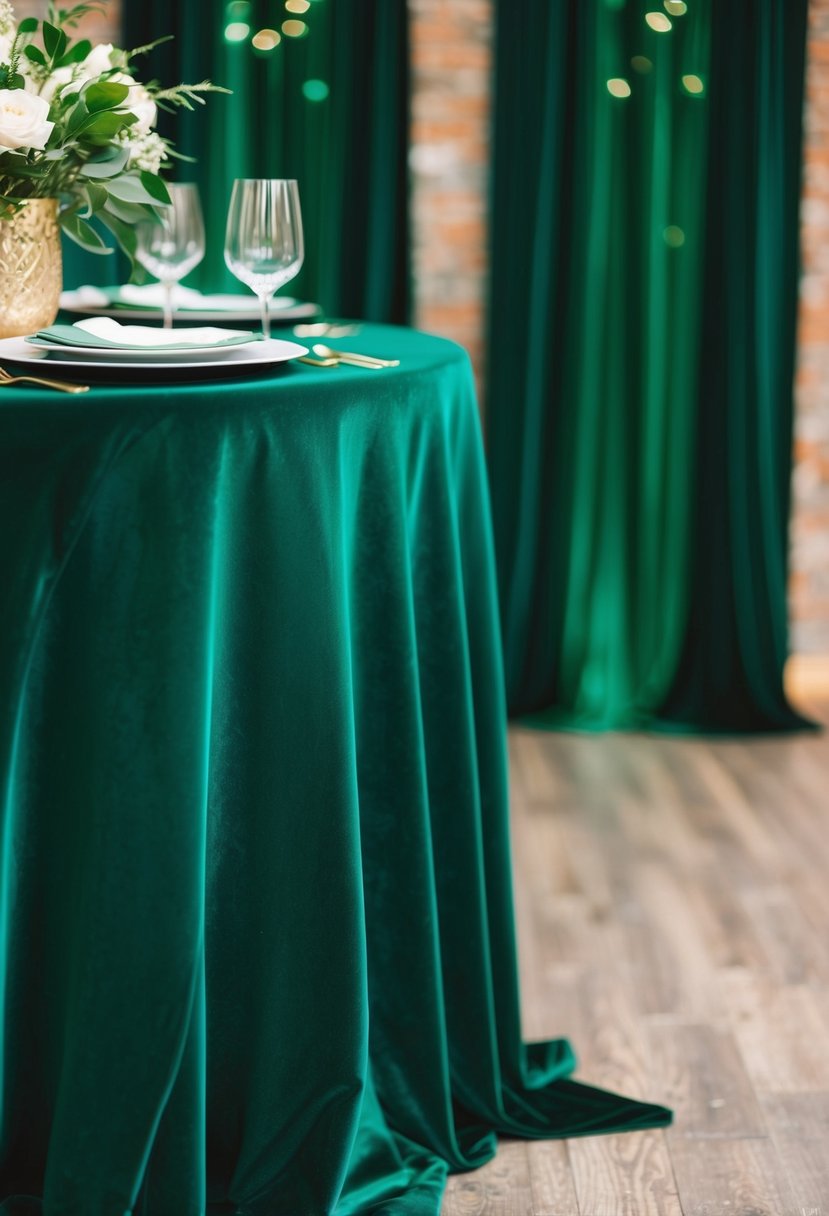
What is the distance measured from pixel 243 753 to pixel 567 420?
2150 mm

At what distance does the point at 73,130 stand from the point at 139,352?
31 cm

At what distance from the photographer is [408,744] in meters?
1.64

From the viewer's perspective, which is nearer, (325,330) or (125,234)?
(125,234)

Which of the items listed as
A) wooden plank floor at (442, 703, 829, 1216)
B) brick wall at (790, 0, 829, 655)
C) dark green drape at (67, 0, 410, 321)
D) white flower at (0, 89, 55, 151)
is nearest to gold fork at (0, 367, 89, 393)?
white flower at (0, 89, 55, 151)

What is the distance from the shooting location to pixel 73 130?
1.56 metres

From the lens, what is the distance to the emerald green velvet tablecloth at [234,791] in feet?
4.46

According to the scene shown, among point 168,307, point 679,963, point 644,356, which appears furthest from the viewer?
point 644,356

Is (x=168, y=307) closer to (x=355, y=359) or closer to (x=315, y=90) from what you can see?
(x=355, y=359)

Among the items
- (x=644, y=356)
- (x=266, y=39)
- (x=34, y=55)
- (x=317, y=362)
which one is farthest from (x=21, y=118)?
(x=644, y=356)

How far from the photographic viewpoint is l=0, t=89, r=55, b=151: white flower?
149 cm

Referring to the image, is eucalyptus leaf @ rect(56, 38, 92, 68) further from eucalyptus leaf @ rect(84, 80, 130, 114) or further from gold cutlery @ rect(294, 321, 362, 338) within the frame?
Result: gold cutlery @ rect(294, 321, 362, 338)

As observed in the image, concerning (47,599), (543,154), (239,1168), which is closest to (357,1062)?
(239,1168)

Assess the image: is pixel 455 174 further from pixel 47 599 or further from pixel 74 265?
pixel 47 599

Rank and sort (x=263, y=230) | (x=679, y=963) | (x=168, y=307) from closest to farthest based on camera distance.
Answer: (x=263, y=230) < (x=168, y=307) < (x=679, y=963)
